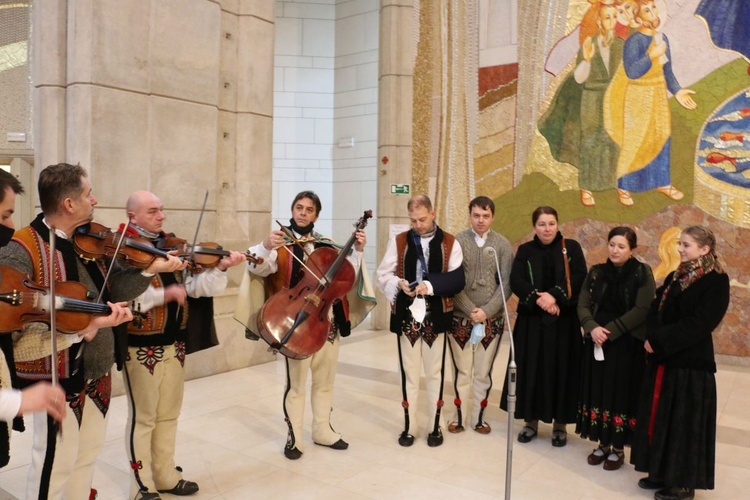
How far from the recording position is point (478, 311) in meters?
4.02

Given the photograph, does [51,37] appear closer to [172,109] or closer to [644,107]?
[172,109]

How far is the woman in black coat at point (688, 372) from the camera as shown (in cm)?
304

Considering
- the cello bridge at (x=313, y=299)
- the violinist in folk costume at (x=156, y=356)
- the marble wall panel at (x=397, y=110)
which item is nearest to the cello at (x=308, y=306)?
the cello bridge at (x=313, y=299)

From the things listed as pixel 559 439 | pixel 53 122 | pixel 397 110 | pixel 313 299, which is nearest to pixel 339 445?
pixel 313 299

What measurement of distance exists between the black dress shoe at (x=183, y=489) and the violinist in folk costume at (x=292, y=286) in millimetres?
700

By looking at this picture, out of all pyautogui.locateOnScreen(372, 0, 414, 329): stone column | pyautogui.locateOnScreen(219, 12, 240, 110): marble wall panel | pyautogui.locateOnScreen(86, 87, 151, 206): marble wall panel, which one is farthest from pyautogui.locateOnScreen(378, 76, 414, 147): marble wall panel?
pyautogui.locateOnScreen(86, 87, 151, 206): marble wall panel

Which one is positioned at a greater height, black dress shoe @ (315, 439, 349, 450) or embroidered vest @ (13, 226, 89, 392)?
embroidered vest @ (13, 226, 89, 392)

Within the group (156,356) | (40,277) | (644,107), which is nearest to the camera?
(40,277)

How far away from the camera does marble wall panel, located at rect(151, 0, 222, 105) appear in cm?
534

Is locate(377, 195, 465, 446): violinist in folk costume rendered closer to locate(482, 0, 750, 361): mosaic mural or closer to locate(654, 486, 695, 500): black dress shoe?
locate(654, 486, 695, 500): black dress shoe

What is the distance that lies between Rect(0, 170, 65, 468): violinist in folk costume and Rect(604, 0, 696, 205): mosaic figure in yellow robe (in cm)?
609

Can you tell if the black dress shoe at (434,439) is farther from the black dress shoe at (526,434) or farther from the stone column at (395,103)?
the stone column at (395,103)

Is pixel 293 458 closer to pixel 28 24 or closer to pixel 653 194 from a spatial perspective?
pixel 653 194

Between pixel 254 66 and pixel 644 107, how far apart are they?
14.5ft
